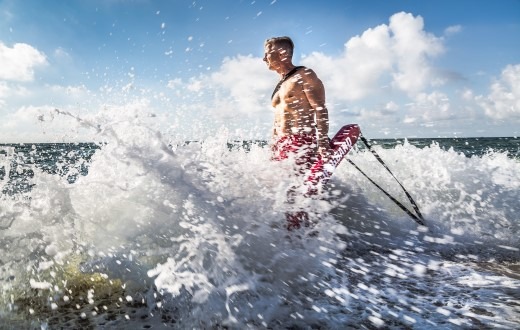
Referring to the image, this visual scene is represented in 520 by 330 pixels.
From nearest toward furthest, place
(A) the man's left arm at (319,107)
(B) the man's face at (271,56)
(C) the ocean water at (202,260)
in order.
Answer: (C) the ocean water at (202,260) → (A) the man's left arm at (319,107) → (B) the man's face at (271,56)

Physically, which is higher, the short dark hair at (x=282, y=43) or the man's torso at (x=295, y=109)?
the short dark hair at (x=282, y=43)

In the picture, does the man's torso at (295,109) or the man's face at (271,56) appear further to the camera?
the man's face at (271,56)

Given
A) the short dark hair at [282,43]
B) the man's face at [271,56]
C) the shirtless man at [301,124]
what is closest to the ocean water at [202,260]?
the shirtless man at [301,124]

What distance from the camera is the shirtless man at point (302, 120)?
3.96m

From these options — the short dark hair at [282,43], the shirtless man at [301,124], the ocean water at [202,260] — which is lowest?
the ocean water at [202,260]

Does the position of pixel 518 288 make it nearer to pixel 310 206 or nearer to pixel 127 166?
pixel 310 206

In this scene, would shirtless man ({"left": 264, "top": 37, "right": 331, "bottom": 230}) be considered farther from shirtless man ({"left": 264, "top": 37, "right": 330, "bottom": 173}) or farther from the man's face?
the man's face

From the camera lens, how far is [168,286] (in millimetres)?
2918

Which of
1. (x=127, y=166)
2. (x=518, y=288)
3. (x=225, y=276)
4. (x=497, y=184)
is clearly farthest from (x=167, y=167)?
(x=497, y=184)

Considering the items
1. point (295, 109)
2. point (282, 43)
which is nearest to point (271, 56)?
point (282, 43)

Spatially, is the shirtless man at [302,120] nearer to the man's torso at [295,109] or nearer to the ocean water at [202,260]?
the man's torso at [295,109]

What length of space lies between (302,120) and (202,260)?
6.11 feet

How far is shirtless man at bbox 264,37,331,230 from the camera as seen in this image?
3.94 metres

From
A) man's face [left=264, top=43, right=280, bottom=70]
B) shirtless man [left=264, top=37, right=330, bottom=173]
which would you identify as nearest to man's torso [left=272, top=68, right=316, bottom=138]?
shirtless man [left=264, top=37, right=330, bottom=173]
